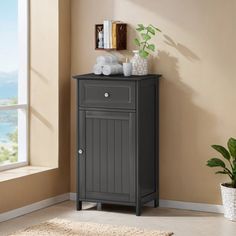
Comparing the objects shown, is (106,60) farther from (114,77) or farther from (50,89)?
(50,89)

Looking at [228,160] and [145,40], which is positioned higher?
[145,40]

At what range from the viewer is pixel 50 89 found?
6.32 m

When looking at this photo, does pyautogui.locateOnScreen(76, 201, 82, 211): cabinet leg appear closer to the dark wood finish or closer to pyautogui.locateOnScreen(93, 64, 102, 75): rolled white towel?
pyautogui.locateOnScreen(93, 64, 102, 75): rolled white towel

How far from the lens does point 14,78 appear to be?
6336mm

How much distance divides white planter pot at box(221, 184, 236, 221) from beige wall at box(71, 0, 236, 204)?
0.75ft

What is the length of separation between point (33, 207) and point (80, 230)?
87 centimetres

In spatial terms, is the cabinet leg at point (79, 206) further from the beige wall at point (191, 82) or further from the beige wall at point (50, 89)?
the beige wall at point (191, 82)

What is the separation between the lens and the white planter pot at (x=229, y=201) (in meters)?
5.66

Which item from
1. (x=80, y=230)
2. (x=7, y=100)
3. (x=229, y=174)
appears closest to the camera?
(x=80, y=230)

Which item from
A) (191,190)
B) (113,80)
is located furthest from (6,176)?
(191,190)

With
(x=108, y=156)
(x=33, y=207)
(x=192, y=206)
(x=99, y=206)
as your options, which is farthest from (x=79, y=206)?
(x=192, y=206)

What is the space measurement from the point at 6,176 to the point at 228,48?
2167mm

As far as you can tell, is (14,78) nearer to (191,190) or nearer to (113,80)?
(113,80)

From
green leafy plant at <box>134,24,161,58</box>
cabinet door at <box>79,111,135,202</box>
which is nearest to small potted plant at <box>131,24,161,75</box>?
green leafy plant at <box>134,24,161,58</box>
